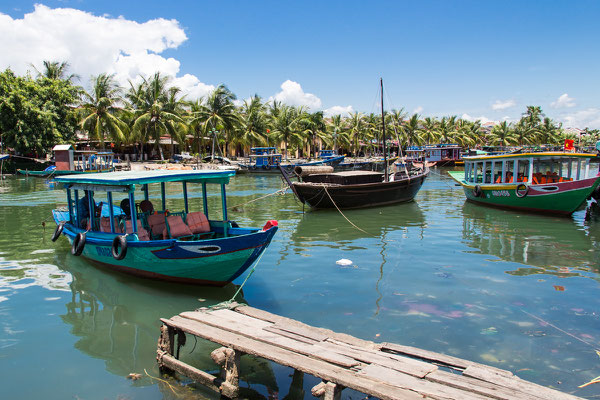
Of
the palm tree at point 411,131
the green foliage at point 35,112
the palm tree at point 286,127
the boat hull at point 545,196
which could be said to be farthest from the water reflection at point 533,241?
the palm tree at point 411,131

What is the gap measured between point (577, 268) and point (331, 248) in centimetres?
604

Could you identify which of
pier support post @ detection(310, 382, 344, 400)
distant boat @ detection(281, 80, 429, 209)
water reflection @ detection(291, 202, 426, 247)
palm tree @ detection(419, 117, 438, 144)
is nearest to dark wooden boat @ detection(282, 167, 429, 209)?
distant boat @ detection(281, 80, 429, 209)

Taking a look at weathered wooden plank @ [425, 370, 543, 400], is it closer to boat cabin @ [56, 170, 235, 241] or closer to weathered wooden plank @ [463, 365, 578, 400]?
weathered wooden plank @ [463, 365, 578, 400]

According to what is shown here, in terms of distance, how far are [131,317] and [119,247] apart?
5.55ft

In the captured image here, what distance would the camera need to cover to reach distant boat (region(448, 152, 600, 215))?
664 inches

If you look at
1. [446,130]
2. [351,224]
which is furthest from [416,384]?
[446,130]

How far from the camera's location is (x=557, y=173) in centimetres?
1864

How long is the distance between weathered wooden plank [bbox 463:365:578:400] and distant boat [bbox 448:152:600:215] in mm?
14674

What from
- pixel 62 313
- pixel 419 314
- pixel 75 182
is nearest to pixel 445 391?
pixel 419 314

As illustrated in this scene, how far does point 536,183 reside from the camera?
18312 mm

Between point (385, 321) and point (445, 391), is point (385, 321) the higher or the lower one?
the lower one

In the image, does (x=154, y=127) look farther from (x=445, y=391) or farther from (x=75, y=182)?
(x=445, y=391)

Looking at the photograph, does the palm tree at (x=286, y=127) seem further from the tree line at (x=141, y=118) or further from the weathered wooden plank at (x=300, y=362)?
the weathered wooden plank at (x=300, y=362)

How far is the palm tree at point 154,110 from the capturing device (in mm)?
42500
